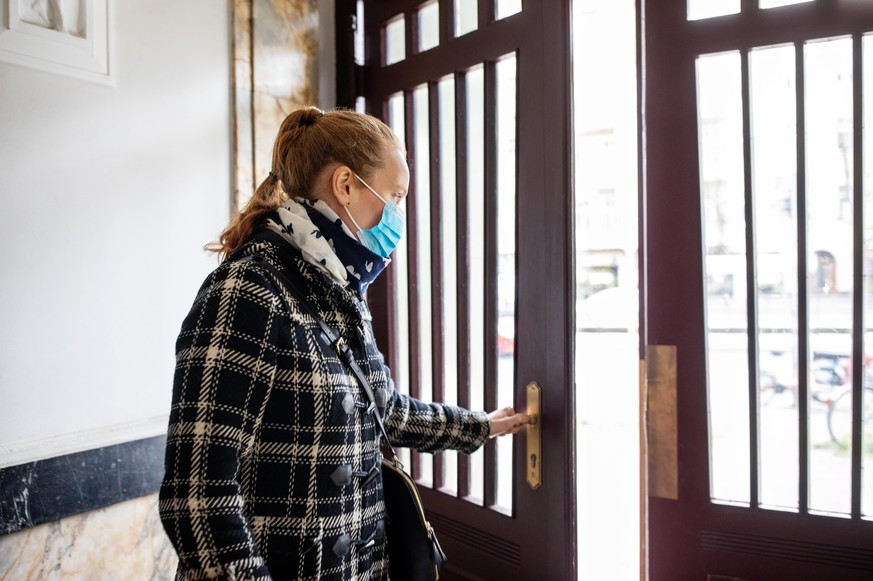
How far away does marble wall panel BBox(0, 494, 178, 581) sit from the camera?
4.90 ft

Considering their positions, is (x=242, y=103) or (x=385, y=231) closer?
(x=385, y=231)

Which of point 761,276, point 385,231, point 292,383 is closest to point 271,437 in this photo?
point 292,383

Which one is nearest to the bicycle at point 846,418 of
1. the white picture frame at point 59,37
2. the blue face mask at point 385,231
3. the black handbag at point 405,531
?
the black handbag at point 405,531

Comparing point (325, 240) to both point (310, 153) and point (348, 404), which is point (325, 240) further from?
point (348, 404)

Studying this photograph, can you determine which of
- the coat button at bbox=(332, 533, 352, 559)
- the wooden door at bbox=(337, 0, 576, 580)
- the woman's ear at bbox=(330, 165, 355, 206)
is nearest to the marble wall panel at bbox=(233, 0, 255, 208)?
the wooden door at bbox=(337, 0, 576, 580)

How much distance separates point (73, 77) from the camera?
1627 mm

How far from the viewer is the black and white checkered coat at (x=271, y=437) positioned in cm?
91

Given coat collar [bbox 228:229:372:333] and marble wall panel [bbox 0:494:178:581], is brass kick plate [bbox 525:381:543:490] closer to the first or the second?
coat collar [bbox 228:229:372:333]

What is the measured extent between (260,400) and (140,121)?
1.17 meters

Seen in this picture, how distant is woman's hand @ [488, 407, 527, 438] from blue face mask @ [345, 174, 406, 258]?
1.91ft

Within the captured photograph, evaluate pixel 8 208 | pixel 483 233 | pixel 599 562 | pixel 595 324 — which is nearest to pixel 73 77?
pixel 8 208

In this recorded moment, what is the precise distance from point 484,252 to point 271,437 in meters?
0.96

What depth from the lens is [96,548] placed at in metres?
1.64

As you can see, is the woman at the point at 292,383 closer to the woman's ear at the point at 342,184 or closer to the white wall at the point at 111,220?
the woman's ear at the point at 342,184
